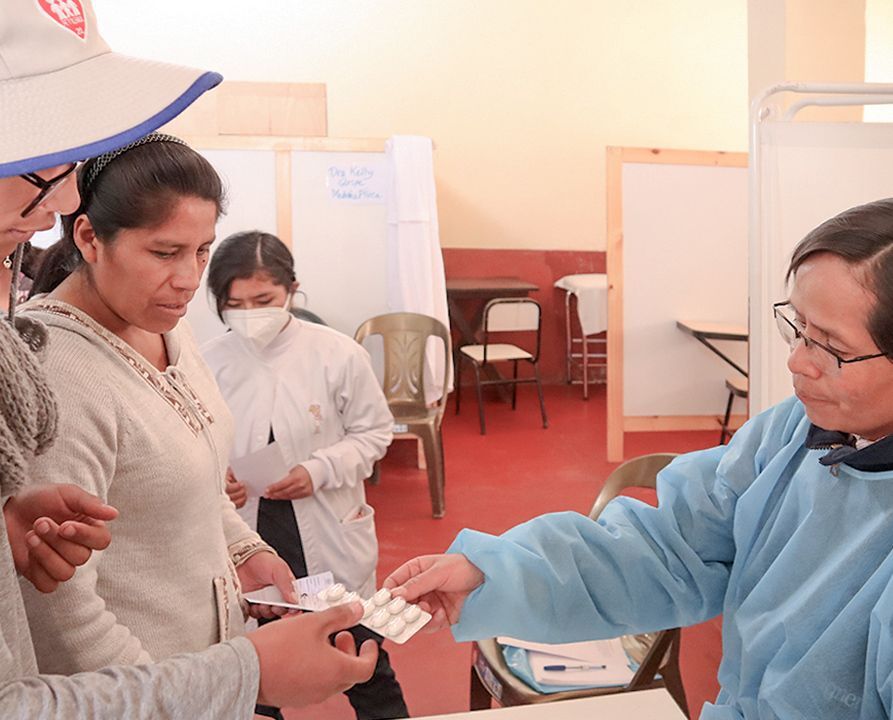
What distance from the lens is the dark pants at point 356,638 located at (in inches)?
84.0

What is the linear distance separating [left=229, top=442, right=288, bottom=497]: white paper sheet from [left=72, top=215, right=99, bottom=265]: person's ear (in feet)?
3.47

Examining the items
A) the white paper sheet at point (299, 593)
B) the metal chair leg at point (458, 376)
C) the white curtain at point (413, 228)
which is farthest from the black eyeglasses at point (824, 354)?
the metal chair leg at point (458, 376)

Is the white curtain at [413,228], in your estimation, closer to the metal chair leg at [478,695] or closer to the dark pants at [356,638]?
the dark pants at [356,638]

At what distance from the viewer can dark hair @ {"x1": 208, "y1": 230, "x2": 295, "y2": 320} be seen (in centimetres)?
236

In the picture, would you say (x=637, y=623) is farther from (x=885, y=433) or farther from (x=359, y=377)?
(x=359, y=377)

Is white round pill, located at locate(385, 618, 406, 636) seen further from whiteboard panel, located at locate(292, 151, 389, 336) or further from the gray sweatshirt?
whiteboard panel, located at locate(292, 151, 389, 336)

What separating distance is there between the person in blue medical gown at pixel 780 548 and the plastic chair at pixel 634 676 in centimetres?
40

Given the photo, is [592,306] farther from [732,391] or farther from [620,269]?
[732,391]

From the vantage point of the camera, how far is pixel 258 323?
2320mm

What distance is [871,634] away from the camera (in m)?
1.10

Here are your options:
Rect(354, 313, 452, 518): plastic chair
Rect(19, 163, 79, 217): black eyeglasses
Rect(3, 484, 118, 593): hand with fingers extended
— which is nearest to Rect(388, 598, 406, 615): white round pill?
Rect(3, 484, 118, 593): hand with fingers extended

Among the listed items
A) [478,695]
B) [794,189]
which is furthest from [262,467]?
[794,189]

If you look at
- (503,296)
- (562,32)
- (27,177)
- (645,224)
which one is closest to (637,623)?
(27,177)

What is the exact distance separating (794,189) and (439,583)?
1788 millimetres
